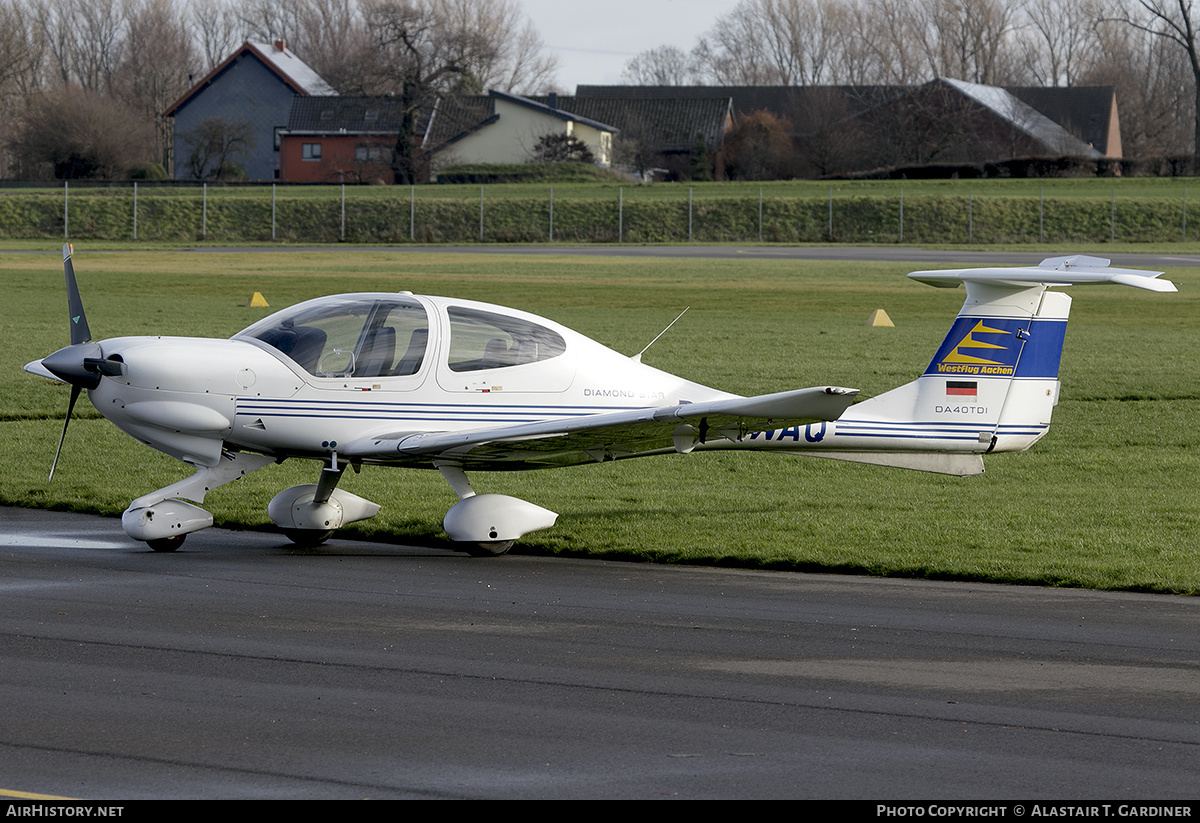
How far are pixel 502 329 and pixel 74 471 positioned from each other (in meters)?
5.96

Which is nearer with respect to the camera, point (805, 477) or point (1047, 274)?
point (1047, 274)

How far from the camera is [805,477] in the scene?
14484 millimetres

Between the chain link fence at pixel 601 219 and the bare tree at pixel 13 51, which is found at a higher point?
the bare tree at pixel 13 51

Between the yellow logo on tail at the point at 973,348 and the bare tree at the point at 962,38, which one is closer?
the yellow logo on tail at the point at 973,348

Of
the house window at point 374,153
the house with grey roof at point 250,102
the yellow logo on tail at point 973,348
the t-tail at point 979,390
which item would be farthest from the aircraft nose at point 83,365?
the house with grey roof at point 250,102

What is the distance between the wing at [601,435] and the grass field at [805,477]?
0.83 m

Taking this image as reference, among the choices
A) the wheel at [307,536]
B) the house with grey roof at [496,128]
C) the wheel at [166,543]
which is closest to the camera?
the wheel at [166,543]

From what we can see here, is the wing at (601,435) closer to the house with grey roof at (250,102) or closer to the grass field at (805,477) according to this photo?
the grass field at (805,477)

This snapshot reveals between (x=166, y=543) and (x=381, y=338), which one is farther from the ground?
(x=381, y=338)

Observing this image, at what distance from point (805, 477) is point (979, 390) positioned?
329 centimetres

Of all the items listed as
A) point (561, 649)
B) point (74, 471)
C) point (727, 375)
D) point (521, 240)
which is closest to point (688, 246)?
point (521, 240)

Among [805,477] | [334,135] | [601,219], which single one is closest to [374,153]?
[334,135]

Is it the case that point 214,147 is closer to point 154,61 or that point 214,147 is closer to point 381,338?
point 154,61

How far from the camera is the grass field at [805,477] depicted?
1094 cm
